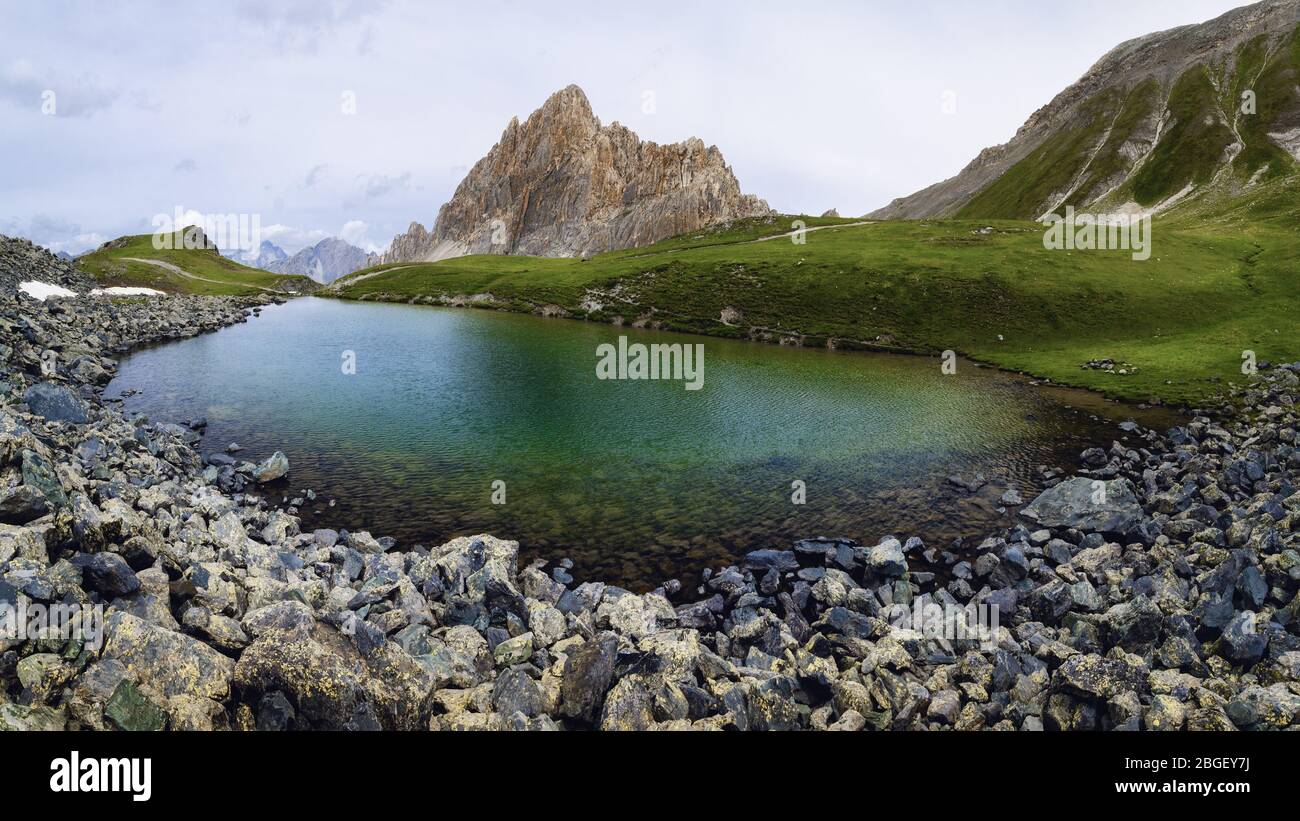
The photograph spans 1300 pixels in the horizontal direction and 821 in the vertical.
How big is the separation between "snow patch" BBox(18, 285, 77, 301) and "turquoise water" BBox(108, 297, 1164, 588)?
36.0 meters

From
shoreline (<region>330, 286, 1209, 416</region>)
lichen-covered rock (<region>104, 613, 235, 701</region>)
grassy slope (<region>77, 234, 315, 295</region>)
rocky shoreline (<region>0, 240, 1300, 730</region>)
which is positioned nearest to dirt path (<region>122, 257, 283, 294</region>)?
grassy slope (<region>77, 234, 315, 295</region>)

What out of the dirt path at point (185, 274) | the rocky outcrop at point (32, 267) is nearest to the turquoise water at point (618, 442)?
the rocky outcrop at point (32, 267)

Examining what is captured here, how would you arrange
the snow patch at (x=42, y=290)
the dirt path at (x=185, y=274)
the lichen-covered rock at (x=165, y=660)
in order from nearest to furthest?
the lichen-covered rock at (x=165, y=660), the snow patch at (x=42, y=290), the dirt path at (x=185, y=274)

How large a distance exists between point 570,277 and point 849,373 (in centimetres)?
9192

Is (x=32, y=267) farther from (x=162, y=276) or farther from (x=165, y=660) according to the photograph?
(x=165, y=660)

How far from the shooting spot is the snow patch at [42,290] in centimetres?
9039

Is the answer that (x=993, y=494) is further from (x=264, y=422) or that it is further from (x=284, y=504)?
(x=264, y=422)

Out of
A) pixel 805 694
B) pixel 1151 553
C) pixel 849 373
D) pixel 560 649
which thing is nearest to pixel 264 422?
pixel 560 649

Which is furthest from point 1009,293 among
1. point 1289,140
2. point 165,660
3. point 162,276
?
point 162,276

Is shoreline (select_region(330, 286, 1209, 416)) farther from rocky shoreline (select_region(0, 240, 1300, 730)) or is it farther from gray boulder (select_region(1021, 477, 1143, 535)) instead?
gray boulder (select_region(1021, 477, 1143, 535))

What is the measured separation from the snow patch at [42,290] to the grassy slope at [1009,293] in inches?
2638

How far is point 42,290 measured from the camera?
310 ft

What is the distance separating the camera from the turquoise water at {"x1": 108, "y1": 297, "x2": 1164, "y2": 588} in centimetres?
2850

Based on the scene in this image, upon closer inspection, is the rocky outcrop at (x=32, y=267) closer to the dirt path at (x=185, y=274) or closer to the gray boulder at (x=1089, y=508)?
the dirt path at (x=185, y=274)
